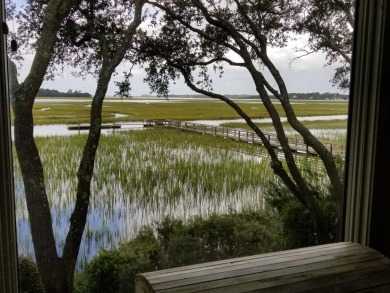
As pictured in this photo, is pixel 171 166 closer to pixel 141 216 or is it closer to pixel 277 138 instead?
pixel 141 216

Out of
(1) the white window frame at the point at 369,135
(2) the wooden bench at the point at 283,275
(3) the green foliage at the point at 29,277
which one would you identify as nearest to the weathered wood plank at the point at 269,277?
(2) the wooden bench at the point at 283,275

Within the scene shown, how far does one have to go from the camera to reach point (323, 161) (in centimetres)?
205

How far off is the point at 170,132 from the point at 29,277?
86 cm

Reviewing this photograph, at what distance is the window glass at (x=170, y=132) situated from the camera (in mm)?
1572

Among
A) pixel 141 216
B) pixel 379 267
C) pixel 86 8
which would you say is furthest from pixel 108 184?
pixel 379 267

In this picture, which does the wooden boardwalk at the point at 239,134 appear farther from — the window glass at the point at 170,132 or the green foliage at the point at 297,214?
the green foliage at the point at 297,214

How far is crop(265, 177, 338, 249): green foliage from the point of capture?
77.0 inches

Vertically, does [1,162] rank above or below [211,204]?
above

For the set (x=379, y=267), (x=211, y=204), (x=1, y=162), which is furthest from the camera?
(x=211, y=204)

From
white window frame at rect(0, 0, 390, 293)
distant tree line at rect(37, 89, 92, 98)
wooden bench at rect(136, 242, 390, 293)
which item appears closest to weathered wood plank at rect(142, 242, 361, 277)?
wooden bench at rect(136, 242, 390, 293)

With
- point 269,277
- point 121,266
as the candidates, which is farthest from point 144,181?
point 269,277

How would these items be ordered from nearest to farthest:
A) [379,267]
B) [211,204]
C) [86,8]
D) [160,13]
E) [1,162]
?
[1,162]
[379,267]
[86,8]
[160,13]
[211,204]

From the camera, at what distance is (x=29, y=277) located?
1563 millimetres

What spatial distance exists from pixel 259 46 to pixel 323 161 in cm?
70
